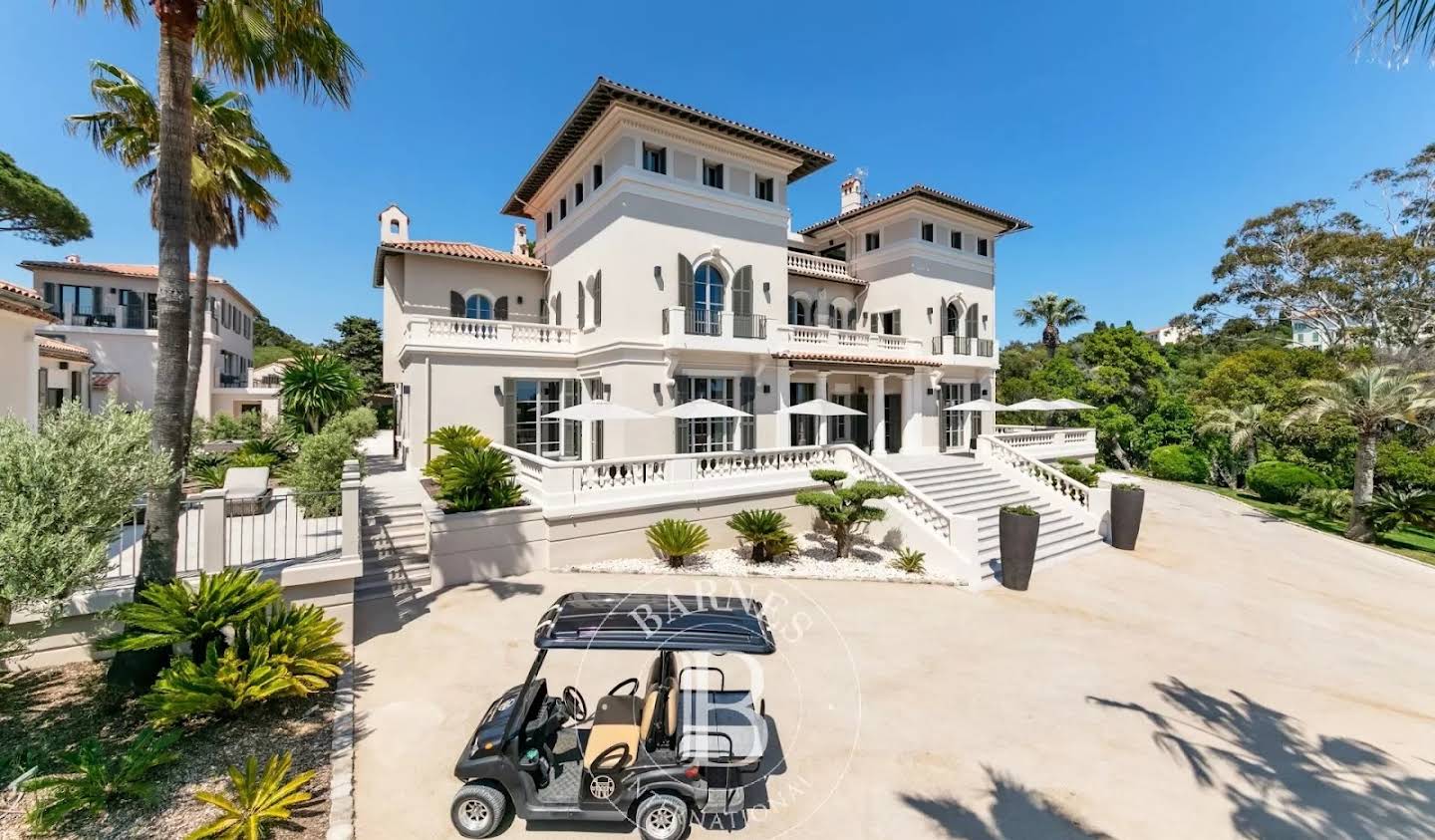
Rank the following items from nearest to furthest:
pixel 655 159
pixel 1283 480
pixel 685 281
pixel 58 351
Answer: pixel 655 159, pixel 685 281, pixel 58 351, pixel 1283 480

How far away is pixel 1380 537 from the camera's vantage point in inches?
677

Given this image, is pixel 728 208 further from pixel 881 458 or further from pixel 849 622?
pixel 849 622

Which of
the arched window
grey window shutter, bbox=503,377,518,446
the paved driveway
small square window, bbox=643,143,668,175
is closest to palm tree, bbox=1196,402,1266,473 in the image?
the paved driveway

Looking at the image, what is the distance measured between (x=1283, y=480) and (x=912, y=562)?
21.8 metres

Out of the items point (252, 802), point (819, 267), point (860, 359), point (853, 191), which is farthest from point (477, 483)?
point (853, 191)

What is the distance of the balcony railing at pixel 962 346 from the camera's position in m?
22.4

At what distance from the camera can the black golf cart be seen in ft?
14.2

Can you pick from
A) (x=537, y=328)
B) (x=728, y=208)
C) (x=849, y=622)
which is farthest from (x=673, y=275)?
(x=849, y=622)

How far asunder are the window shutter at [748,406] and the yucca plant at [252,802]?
13.8 m

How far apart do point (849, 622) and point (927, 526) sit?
4.69m

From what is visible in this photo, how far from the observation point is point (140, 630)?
588 cm

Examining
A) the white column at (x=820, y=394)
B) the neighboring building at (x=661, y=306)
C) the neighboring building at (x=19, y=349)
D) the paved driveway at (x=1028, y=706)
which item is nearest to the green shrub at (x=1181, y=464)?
the neighboring building at (x=661, y=306)

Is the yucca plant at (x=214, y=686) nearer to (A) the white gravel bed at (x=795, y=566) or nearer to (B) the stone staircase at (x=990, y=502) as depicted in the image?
(A) the white gravel bed at (x=795, y=566)

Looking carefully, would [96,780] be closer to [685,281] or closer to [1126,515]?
[685,281]
